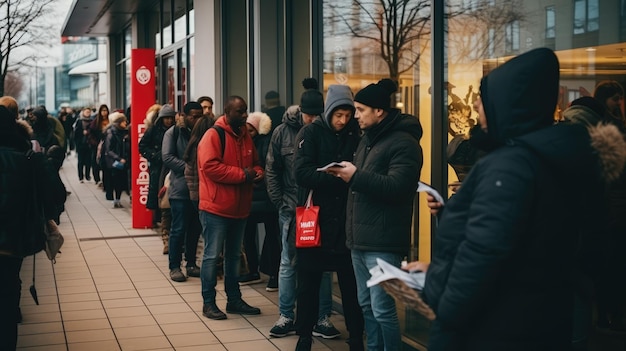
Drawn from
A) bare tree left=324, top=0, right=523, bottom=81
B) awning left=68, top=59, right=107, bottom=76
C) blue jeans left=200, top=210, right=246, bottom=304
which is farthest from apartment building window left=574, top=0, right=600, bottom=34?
awning left=68, top=59, right=107, bottom=76

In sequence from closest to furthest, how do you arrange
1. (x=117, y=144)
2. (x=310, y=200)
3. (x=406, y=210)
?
(x=406, y=210) < (x=310, y=200) < (x=117, y=144)

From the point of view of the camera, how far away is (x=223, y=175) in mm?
7043

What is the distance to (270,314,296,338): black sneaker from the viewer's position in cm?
675

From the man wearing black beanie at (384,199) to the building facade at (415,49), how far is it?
25cm

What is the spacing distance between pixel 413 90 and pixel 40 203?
287cm

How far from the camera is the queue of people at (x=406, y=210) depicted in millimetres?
2961

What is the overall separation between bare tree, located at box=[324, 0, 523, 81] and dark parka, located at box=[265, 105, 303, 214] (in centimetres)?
94

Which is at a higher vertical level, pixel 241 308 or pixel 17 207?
pixel 17 207

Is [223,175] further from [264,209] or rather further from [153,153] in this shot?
[153,153]

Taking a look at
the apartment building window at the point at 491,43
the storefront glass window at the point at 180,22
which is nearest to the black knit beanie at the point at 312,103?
the apartment building window at the point at 491,43

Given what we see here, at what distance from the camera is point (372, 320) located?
17.0 ft

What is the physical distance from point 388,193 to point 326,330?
2242 mm

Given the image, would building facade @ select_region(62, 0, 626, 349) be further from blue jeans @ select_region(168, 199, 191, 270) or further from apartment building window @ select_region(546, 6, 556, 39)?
blue jeans @ select_region(168, 199, 191, 270)

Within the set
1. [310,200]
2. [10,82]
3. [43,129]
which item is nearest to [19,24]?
[43,129]
